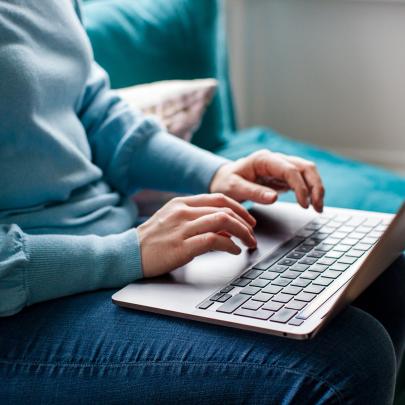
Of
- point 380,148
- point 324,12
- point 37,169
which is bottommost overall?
point 380,148

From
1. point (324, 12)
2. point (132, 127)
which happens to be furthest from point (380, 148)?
point (132, 127)

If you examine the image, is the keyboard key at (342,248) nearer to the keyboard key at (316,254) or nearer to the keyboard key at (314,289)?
the keyboard key at (316,254)

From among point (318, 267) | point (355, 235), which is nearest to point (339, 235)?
point (355, 235)

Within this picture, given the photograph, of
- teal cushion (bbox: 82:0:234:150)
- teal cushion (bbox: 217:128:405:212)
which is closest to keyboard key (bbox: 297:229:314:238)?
teal cushion (bbox: 217:128:405:212)

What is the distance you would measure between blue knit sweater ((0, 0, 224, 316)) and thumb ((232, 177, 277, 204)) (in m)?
0.08

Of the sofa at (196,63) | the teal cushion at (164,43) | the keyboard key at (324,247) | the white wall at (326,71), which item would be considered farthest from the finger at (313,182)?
the white wall at (326,71)

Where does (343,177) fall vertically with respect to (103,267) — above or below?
below

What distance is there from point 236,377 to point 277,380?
4 cm

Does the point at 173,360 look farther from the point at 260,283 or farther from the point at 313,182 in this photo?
the point at 313,182

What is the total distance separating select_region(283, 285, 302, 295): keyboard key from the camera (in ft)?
2.65

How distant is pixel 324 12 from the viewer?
90.5 inches

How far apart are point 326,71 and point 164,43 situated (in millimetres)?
893

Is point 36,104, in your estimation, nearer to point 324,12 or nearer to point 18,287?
point 18,287

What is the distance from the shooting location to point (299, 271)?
869 millimetres
